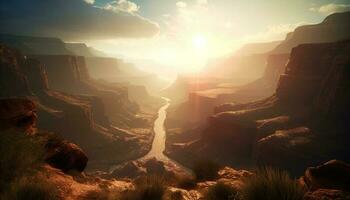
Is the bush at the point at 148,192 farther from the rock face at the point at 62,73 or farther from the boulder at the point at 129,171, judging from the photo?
the rock face at the point at 62,73

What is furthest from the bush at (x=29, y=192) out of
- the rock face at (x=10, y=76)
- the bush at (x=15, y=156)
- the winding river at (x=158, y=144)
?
the rock face at (x=10, y=76)

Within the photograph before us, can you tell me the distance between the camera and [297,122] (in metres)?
52.8

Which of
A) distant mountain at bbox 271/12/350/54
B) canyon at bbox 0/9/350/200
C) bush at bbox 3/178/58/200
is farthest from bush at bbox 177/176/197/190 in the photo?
distant mountain at bbox 271/12/350/54

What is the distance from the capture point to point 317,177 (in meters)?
10.5

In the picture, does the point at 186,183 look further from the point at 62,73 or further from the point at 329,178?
the point at 62,73

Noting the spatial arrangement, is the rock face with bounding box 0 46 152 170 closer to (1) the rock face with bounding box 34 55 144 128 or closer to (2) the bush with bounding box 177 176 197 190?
(1) the rock face with bounding box 34 55 144 128

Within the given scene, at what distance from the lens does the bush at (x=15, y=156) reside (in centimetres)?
879

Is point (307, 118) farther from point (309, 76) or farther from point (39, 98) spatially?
point (39, 98)

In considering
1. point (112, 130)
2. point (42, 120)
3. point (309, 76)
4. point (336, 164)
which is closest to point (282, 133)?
point (309, 76)

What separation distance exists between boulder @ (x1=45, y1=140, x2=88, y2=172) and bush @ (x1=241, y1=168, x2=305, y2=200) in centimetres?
921

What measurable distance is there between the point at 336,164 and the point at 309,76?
2088 inches

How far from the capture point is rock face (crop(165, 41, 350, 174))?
42.6 m

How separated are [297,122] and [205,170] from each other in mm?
42267

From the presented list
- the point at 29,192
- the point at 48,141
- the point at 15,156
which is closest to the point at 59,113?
the point at 48,141
